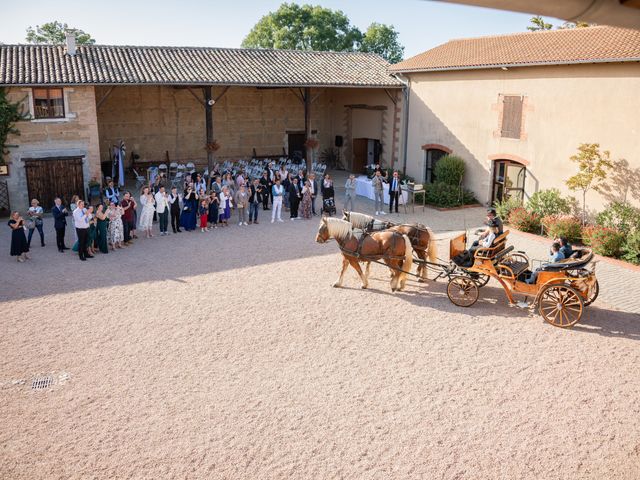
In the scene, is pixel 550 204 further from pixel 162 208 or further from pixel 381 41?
pixel 381 41

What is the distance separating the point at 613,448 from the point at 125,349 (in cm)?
642

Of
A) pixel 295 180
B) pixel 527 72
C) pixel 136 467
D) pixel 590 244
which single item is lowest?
pixel 136 467

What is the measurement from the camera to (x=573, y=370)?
7.69 meters

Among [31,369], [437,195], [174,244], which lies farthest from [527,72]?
[31,369]

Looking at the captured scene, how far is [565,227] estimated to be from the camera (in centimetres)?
1438

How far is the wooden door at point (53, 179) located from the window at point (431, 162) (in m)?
12.2

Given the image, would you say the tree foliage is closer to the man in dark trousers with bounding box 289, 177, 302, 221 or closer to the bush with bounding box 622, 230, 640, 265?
the man in dark trousers with bounding box 289, 177, 302, 221

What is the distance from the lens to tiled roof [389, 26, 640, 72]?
14422mm

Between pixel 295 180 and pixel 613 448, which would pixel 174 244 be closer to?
pixel 295 180

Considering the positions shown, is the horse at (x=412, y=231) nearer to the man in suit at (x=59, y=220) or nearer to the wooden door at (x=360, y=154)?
the man in suit at (x=59, y=220)

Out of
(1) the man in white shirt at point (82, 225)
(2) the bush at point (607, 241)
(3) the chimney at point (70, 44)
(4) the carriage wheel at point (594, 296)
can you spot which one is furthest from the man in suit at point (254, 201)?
(4) the carriage wheel at point (594, 296)

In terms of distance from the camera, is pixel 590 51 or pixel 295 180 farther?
pixel 295 180

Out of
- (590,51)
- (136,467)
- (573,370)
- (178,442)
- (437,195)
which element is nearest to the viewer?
(136,467)

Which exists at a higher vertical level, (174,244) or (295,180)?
(295,180)
